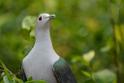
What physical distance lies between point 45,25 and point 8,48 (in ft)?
4.55

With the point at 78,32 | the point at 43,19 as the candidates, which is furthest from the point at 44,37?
the point at 78,32

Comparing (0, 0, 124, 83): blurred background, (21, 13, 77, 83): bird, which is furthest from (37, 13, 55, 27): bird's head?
(0, 0, 124, 83): blurred background

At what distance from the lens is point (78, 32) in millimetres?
2396

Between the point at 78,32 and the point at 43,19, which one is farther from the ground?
the point at 43,19

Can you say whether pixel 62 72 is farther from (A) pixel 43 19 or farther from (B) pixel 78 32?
(B) pixel 78 32

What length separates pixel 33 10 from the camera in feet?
8.70

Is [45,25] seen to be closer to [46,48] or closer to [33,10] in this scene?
[46,48]

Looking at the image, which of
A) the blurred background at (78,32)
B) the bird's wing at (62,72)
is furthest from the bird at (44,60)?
the blurred background at (78,32)

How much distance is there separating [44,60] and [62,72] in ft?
0.15

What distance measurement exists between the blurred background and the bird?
657 millimetres

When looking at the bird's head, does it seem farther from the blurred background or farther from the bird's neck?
the blurred background

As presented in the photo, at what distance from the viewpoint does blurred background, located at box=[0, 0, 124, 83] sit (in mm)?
1949

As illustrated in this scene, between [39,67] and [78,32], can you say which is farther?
[78,32]

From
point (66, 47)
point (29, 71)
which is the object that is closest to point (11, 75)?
point (29, 71)
